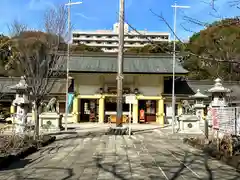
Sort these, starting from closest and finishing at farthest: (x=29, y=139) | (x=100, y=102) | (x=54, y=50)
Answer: (x=29, y=139), (x=54, y=50), (x=100, y=102)

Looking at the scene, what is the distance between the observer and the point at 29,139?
50.9ft

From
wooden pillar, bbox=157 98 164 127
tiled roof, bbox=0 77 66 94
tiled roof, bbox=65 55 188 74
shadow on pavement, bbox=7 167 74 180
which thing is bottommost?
shadow on pavement, bbox=7 167 74 180

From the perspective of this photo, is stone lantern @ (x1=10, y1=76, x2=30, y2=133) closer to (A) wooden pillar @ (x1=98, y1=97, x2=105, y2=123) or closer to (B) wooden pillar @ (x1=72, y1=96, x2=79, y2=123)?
(B) wooden pillar @ (x1=72, y1=96, x2=79, y2=123)

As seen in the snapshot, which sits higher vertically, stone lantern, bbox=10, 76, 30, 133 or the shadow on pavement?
stone lantern, bbox=10, 76, 30, 133

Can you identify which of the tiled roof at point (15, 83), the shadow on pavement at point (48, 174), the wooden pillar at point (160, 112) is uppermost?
the tiled roof at point (15, 83)

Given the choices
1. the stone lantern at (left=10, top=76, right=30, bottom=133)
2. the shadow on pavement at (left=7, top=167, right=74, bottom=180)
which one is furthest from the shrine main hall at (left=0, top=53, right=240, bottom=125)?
the shadow on pavement at (left=7, top=167, right=74, bottom=180)

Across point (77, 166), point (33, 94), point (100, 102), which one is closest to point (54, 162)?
point (77, 166)

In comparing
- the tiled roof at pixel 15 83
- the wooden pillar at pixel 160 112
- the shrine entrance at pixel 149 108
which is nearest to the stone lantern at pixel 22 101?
the tiled roof at pixel 15 83

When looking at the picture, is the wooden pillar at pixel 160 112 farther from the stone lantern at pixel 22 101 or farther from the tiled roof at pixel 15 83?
the stone lantern at pixel 22 101

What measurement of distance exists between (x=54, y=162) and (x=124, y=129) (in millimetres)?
12394

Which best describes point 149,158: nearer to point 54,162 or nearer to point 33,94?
point 54,162

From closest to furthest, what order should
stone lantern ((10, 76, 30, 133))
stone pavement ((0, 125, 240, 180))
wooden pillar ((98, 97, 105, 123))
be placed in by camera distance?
stone pavement ((0, 125, 240, 180))
stone lantern ((10, 76, 30, 133))
wooden pillar ((98, 97, 105, 123))

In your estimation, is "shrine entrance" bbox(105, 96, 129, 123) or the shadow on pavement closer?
the shadow on pavement

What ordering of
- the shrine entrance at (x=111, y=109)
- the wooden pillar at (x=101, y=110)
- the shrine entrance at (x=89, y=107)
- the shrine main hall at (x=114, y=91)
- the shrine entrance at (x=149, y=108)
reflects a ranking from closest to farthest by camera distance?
1. the shrine main hall at (x=114, y=91)
2. the wooden pillar at (x=101, y=110)
3. the shrine entrance at (x=111, y=109)
4. the shrine entrance at (x=149, y=108)
5. the shrine entrance at (x=89, y=107)
